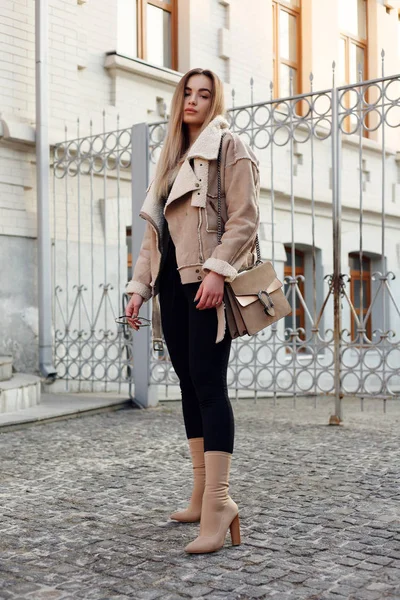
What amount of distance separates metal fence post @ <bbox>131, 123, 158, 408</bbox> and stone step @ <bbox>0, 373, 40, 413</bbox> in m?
0.99

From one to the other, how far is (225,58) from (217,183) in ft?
29.4

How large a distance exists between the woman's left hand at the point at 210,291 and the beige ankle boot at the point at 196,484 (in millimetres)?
680

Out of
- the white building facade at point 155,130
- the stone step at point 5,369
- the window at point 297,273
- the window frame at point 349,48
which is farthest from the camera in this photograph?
the window frame at point 349,48

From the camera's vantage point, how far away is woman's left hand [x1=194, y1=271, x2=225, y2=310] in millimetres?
3188

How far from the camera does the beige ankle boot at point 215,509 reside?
3.20 metres

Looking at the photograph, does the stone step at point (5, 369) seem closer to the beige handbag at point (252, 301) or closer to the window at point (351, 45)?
the beige handbag at point (252, 301)

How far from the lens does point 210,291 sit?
319 centimetres

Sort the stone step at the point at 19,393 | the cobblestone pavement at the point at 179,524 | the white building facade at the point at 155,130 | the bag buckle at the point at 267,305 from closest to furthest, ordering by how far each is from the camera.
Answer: the cobblestone pavement at the point at 179,524 < the bag buckle at the point at 267,305 < the stone step at the point at 19,393 < the white building facade at the point at 155,130

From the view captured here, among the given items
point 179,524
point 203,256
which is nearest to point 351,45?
point 203,256

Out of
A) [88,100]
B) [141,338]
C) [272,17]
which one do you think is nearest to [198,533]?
[141,338]

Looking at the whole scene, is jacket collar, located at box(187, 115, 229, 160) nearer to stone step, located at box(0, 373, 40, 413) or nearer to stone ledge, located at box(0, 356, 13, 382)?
stone step, located at box(0, 373, 40, 413)

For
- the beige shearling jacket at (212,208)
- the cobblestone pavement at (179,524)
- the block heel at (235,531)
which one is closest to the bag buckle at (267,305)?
the beige shearling jacket at (212,208)

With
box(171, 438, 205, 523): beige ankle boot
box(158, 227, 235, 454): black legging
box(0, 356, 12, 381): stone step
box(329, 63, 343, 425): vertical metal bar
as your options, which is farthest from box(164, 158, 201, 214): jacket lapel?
box(0, 356, 12, 381): stone step

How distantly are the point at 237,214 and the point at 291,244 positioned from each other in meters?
7.54
